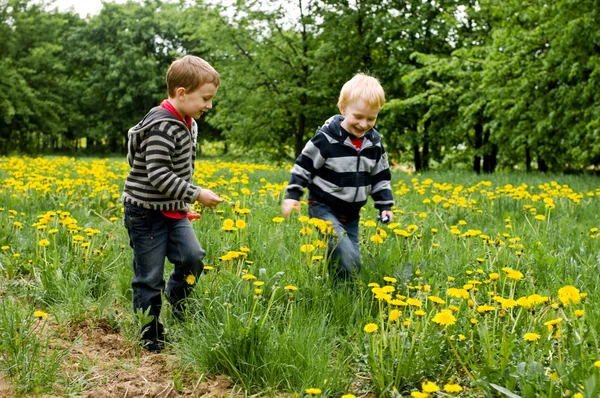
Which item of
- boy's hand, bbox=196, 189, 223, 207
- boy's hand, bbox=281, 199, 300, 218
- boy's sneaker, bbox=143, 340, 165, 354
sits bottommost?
boy's sneaker, bbox=143, 340, 165, 354

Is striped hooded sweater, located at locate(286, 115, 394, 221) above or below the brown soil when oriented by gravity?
above

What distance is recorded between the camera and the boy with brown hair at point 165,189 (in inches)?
106

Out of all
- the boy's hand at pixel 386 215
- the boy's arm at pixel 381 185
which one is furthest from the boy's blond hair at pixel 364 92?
the boy's hand at pixel 386 215

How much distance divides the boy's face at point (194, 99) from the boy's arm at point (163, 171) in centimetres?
17

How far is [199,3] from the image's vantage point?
20.0 m

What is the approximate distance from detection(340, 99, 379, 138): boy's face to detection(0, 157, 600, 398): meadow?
624mm

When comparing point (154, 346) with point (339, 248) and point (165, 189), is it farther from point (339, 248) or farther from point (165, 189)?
point (339, 248)

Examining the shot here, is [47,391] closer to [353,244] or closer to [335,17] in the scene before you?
[353,244]

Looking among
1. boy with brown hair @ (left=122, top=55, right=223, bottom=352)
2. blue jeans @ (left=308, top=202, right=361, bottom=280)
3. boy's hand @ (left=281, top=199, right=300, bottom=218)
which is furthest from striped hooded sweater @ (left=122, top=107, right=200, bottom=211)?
blue jeans @ (left=308, top=202, right=361, bottom=280)

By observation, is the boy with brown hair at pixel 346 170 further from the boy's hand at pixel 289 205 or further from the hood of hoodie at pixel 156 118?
the hood of hoodie at pixel 156 118

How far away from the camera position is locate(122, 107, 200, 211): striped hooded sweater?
2.69 meters

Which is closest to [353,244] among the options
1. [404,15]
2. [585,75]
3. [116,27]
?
[585,75]

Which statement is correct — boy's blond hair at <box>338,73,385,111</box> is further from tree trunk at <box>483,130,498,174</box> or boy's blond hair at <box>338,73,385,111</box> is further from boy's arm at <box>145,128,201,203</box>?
tree trunk at <box>483,130,498,174</box>

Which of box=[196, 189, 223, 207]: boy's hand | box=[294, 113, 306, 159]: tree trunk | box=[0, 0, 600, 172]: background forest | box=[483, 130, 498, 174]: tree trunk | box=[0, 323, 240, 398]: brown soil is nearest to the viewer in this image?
box=[0, 323, 240, 398]: brown soil
